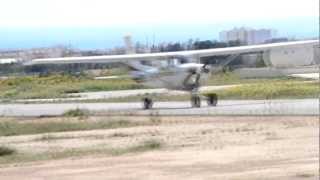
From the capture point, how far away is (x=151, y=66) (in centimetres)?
4572

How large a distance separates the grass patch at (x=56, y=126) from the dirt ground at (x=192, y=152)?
129 cm

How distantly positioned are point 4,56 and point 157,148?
354 ft

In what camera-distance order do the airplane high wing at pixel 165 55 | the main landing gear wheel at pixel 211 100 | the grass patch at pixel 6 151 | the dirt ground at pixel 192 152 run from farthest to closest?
the airplane high wing at pixel 165 55 < the main landing gear wheel at pixel 211 100 < the grass patch at pixel 6 151 < the dirt ground at pixel 192 152

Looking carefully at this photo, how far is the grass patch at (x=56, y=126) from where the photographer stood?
2633 centimetres

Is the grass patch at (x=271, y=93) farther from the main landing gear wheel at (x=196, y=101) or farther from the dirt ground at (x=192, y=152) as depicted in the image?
the dirt ground at (x=192, y=152)

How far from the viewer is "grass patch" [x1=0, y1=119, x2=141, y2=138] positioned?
2633 centimetres

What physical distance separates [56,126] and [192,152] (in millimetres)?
11117

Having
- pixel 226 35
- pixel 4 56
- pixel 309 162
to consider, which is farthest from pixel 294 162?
pixel 226 35

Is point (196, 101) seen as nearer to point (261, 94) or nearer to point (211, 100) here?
point (211, 100)

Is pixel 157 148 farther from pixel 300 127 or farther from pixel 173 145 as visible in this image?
pixel 300 127

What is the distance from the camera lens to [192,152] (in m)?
16.9

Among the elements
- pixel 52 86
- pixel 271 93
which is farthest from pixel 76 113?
pixel 52 86

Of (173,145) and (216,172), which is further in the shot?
(173,145)

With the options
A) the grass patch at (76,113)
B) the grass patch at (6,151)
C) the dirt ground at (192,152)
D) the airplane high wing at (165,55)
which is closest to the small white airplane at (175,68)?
the airplane high wing at (165,55)
